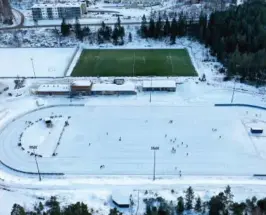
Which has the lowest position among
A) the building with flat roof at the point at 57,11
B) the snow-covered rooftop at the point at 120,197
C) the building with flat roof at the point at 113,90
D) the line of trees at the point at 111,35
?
the snow-covered rooftop at the point at 120,197

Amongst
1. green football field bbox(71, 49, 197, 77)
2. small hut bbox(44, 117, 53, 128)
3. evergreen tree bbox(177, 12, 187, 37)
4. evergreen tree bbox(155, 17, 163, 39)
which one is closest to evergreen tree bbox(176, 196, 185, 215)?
small hut bbox(44, 117, 53, 128)

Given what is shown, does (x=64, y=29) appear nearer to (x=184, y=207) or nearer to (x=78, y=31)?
(x=78, y=31)

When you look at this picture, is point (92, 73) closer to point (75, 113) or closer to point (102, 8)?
point (75, 113)

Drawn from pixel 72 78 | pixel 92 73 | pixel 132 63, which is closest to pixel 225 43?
pixel 132 63

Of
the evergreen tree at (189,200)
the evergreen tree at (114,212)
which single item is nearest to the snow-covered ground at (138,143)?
the evergreen tree at (114,212)

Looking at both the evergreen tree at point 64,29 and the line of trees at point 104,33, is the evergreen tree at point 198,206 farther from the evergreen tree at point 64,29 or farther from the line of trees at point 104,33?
the evergreen tree at point 64,29

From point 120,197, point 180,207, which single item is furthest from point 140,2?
point 180,207

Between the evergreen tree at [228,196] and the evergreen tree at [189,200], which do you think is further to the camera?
the evergreen tree at [189,200]
